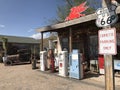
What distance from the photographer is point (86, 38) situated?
13.9 m

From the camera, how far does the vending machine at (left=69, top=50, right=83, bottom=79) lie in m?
10.6

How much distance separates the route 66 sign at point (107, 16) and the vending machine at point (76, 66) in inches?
254

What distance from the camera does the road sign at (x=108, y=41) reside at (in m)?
3.86

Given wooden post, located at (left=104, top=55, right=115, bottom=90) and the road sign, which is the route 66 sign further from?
wooden post, located at (left=104, top=55, right=115, bottom=90)

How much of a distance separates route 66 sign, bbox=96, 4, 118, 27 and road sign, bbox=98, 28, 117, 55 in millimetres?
194

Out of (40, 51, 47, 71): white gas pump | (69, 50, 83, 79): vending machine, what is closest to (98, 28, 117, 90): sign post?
(69, 50, 83, 79): vending machine

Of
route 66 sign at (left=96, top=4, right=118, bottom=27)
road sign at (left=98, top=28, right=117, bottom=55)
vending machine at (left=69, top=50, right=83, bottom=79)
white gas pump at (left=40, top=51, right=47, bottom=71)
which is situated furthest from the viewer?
white gas pump at (left=40, top=51, right=47, bottom=71)

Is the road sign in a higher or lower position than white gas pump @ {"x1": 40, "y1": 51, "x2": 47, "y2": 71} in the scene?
higher

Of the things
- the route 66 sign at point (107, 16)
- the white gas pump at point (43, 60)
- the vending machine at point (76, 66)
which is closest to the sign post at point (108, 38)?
the route 66 sign at point (107, 16)

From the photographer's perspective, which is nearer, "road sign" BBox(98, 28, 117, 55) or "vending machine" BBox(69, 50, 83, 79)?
"road sign" BBox(98, 28, 117, 55)

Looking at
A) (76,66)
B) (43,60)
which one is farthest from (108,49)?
(43,60)

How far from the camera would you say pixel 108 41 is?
395 centimetres

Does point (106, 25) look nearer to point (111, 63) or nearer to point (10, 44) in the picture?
point (111, 63)

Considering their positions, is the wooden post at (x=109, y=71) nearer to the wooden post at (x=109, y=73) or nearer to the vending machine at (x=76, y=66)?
the wooden post at (x=109, y=73)
